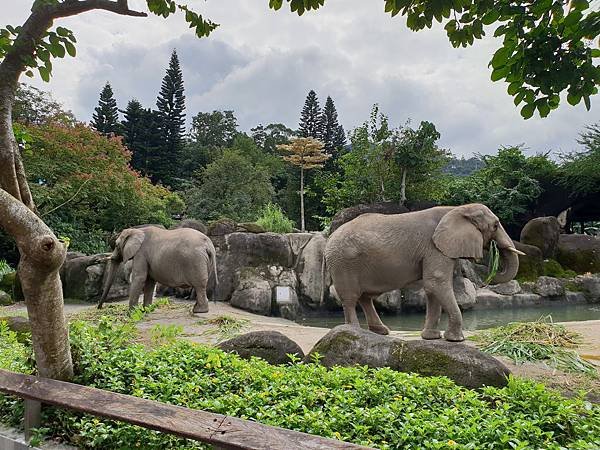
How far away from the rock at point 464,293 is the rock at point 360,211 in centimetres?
335

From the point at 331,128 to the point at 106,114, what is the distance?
17.9 m

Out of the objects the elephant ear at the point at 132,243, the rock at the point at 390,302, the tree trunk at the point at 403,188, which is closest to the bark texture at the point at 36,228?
the elephant ear at the point at 132,243

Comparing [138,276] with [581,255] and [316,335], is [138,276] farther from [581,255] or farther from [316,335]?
[581,255]

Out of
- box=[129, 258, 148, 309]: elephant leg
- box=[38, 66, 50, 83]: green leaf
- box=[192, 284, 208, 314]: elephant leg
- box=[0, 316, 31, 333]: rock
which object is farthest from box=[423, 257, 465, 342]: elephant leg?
box=[129, 258, 148, 309]: elephant leg

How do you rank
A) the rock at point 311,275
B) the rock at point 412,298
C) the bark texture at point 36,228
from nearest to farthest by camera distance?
the bark texture at point 36,228 < the rock at point 412,298 < the rock at point 311,275

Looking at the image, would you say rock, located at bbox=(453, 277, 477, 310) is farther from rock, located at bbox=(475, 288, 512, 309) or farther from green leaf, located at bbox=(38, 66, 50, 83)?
green leaf, located at bbox=(38, 66, 50, 83)

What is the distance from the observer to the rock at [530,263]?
48.0 feet

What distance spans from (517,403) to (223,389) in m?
1.74

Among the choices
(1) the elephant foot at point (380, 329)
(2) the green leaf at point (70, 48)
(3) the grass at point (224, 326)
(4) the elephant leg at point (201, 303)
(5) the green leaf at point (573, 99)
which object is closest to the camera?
(5) the green leaf at point (573, 99)

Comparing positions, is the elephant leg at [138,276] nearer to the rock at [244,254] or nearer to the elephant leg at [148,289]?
the elephant leg at [148,289]

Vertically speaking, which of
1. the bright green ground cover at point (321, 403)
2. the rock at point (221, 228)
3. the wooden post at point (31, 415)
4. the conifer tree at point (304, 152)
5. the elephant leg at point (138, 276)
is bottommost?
the wooden post at point (31, 415)

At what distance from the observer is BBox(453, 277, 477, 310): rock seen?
12.8 metres

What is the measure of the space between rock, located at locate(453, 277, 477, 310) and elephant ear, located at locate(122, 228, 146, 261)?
26.4 feet

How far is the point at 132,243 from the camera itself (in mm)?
8930
